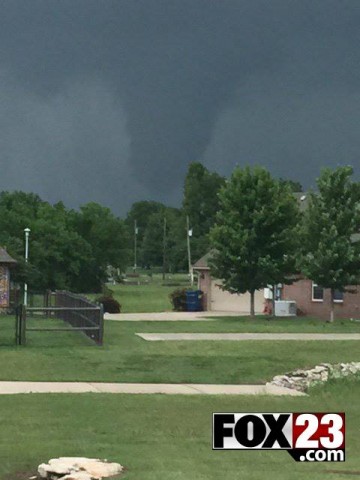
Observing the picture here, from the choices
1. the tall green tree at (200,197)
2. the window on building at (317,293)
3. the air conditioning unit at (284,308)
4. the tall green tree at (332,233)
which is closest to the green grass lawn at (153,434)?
the tall green tree at (332,233)

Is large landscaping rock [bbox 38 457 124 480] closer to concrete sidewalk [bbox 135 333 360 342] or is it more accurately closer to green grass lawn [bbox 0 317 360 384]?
green grass lawn [bbox 0 317 360 384]

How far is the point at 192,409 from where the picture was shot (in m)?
17.1

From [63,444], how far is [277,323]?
34060 mm

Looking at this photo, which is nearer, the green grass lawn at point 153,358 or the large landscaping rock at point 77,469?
the large landscaping rock at point 77,469

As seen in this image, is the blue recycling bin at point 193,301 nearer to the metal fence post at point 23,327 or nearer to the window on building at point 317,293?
the window on building at point 317,293

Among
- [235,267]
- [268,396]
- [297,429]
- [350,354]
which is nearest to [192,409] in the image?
[268,396]

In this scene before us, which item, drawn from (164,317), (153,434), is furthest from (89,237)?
(153,434)

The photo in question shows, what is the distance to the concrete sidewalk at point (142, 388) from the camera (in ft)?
64.8

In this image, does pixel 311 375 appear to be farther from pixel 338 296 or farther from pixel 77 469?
pixel 338 296

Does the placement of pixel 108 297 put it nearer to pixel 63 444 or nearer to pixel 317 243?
pixel 317 243

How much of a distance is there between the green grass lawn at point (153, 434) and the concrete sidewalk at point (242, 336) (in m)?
14.7

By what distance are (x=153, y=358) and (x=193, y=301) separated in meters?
33.4

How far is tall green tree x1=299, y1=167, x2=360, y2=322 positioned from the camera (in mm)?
48188

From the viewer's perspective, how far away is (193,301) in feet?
197
